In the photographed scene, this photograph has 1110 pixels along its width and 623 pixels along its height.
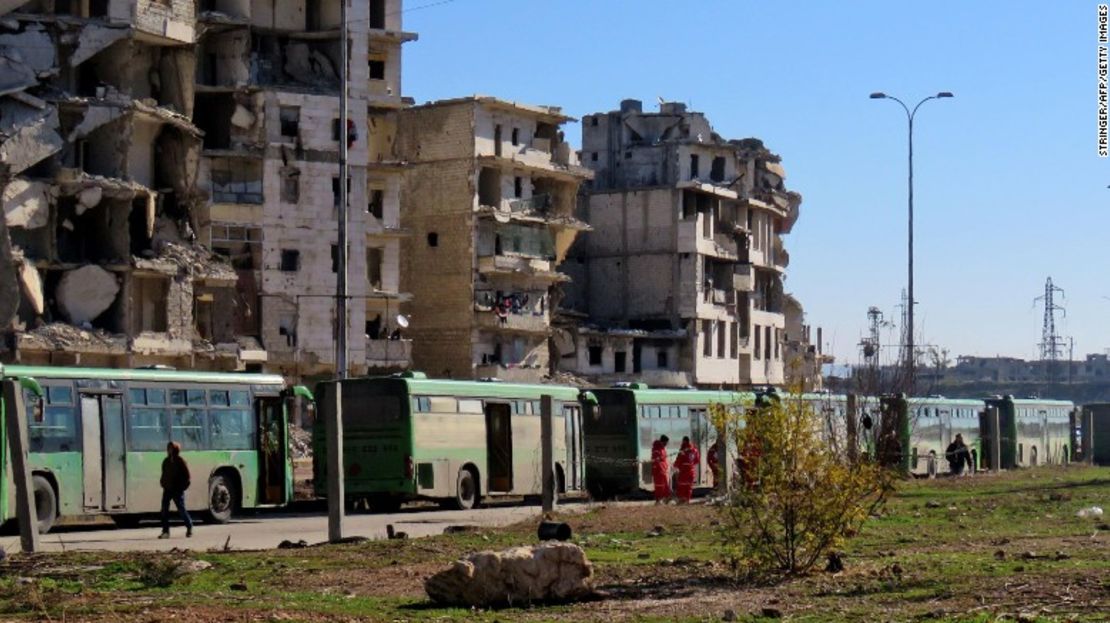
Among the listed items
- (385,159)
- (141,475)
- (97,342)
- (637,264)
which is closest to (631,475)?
(141,475)

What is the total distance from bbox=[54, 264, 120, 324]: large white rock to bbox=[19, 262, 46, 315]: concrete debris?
3.41 ft

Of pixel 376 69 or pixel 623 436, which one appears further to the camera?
pixel 376 69

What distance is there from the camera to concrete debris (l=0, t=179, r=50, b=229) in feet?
185

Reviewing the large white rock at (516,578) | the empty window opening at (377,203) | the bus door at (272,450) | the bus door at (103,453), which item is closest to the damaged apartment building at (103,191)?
the empty window opening at (377,203)

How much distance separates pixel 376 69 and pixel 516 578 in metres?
59.2

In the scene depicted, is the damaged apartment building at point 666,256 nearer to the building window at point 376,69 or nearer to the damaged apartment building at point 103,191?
the building window at point 376,69

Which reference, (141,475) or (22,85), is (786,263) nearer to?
(22,85)


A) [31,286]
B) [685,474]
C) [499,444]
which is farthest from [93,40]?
[685,474]

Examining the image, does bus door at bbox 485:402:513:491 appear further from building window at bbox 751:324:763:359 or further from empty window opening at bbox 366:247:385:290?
building window at bbox 751:324:763:359

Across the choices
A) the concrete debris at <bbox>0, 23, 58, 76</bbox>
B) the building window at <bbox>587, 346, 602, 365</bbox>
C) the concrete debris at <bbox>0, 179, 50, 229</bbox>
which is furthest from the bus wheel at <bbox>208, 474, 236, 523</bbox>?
the building window at <bbox>587, 346, 602, 365</bbox>

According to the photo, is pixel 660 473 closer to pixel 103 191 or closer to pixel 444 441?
pixel 444 441

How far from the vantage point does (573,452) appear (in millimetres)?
42812

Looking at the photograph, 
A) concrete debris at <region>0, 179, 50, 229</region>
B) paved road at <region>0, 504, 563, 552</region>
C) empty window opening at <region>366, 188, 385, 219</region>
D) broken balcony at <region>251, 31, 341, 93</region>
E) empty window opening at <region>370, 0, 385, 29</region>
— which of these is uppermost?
empty window opening at <region>370, 0, 385, 29</region>

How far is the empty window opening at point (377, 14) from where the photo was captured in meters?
74.8
